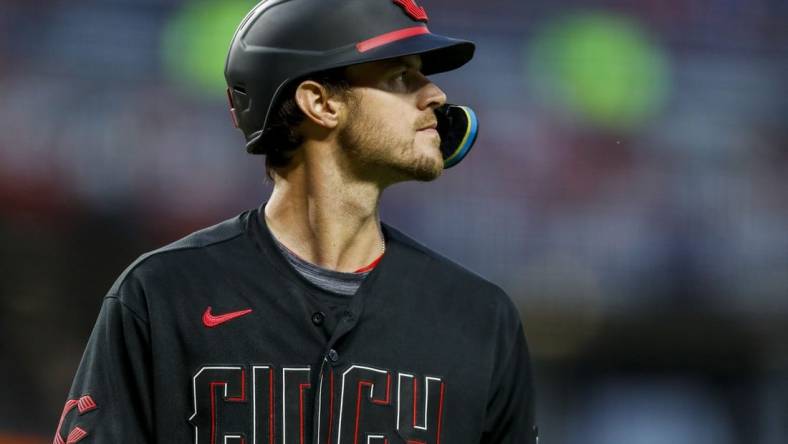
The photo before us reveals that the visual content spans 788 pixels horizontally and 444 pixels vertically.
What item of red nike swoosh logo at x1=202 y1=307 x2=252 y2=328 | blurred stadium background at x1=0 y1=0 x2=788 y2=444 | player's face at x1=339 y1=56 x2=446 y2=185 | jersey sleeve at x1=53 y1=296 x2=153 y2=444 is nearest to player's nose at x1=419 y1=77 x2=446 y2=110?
player's face at x1=339 y1=56 x2=446 y2=185

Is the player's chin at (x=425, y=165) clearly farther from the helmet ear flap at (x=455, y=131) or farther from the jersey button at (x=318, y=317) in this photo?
the jersey button at (x=318, y=317)

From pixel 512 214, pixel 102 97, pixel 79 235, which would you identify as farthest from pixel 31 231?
pixel 512 214

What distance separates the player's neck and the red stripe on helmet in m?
0.28

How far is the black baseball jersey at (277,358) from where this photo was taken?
7.93 feet

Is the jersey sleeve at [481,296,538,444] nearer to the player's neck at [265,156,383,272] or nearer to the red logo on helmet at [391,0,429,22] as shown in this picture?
the player's neck at [265,156,383,272]

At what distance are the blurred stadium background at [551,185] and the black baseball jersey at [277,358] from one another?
559 centimetres

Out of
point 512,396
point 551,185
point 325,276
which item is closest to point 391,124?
point 325,276

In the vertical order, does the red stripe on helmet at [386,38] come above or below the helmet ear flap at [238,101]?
above

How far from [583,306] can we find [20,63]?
4176 mm

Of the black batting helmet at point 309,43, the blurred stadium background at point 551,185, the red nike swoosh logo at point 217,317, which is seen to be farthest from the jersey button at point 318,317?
the blurred stadium background at point 551,185

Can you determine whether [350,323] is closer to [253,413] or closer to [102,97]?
[253,413]

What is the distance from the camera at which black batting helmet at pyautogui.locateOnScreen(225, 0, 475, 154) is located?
2.64 m

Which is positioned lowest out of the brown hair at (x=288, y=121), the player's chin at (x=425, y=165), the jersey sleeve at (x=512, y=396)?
the jersey sleeve at (x=512, y=396)

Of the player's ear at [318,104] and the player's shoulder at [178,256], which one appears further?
the player's ear at [318,104]
